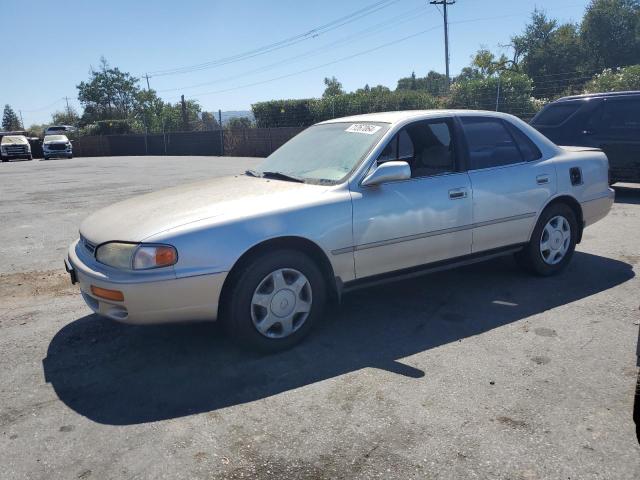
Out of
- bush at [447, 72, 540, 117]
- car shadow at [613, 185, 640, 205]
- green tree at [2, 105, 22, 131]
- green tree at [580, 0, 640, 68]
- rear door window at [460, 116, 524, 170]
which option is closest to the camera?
rear door window at [460, 116, 524, 170]

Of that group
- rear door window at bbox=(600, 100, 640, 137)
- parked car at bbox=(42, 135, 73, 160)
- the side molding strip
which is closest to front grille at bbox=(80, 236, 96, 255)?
the side molding strip

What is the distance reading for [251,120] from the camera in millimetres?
31734

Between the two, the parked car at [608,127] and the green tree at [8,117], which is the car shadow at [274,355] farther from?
the green tree at [8,117]

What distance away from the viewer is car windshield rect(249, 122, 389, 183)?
4207 mm

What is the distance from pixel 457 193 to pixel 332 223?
1.20 m

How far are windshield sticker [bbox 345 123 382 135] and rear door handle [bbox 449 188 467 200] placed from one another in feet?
2.51

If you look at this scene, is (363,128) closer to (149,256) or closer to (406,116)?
(406,116)

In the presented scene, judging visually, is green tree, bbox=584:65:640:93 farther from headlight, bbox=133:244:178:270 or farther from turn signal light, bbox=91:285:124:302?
turn signal light, bbox=91:285:124:302

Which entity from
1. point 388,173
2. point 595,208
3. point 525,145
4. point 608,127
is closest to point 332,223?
point 388,173

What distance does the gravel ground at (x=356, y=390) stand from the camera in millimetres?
2635

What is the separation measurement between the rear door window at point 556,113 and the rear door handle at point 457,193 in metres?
6.04

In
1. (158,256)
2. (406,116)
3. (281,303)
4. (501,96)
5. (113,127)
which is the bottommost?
(281,303)

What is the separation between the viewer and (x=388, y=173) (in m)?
3.95

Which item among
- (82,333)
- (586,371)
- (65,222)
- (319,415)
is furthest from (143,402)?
(65,222)
